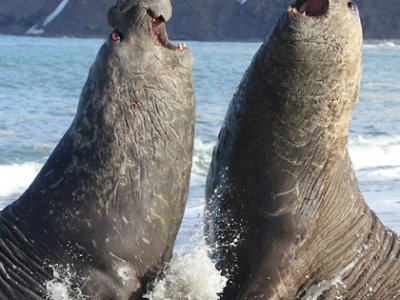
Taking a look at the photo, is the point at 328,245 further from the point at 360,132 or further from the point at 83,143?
the point at 360,132

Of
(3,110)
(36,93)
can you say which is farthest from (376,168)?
(36,93)

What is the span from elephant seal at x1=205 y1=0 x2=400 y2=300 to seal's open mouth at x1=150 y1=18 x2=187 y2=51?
0.61m

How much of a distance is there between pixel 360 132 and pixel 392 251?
555 inches

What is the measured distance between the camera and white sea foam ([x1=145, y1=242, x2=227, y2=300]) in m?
6.41

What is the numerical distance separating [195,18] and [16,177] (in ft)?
328

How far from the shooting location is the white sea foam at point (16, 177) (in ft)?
46.6

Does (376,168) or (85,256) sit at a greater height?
(85,256)

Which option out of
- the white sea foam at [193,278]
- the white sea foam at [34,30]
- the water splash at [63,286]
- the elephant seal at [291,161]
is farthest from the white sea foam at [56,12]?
the water splash at [63,286]

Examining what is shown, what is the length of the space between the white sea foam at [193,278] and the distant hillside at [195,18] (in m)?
98.6

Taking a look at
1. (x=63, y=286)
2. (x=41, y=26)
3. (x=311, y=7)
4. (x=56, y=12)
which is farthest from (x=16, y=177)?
(x=56, y=12)

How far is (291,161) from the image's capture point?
22.2 ft

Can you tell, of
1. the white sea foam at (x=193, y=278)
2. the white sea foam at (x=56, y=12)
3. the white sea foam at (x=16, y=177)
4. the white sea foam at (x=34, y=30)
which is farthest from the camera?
the white sea foam at (x=56, y=12)

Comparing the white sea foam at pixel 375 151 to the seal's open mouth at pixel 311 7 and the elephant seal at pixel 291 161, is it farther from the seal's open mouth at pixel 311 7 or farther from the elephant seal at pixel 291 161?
the seal's open mouth at pixel 311 7

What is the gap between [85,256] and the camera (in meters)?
6.14
